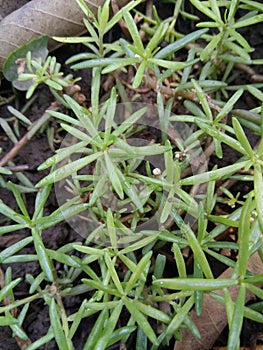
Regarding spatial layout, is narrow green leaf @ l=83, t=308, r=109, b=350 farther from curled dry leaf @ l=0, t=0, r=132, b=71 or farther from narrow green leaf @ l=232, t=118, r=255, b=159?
curled dry leaf @ l=0, t=0, r=132, b=71

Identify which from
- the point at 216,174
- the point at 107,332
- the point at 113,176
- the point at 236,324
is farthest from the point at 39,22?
the point at 236,324

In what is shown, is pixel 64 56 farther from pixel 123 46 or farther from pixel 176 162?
pixel 176 162

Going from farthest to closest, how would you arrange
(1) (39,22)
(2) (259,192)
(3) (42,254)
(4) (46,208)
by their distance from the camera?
1. (1) (39,22)
2. (4) (46,208)
3. (3) (42,254)
4. (2) (259,192)

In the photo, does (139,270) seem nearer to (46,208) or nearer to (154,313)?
(154,313)

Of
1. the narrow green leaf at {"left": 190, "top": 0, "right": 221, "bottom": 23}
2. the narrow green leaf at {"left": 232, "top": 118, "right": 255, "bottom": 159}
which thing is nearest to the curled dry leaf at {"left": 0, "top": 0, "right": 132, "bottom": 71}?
the narrow green leaf at {"left": 190, "top": 0, "right": 221, "bottom": 23}

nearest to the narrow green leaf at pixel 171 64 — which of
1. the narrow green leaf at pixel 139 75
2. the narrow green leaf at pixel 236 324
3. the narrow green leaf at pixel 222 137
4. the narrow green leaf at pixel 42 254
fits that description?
A: the narrow green leaf at pixel 139 75

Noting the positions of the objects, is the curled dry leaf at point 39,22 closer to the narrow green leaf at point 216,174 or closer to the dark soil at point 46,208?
the dark soil at point 46,208

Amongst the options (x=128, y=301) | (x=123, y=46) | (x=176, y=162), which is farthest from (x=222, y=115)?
(x=128, y=301)
